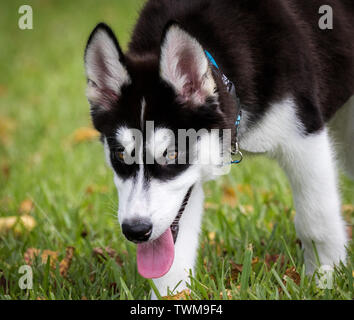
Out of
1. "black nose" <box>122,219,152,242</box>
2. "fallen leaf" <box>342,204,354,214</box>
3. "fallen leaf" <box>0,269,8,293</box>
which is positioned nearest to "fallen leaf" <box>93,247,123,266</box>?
"fallen leaf" <box>0,269,8,293</box>

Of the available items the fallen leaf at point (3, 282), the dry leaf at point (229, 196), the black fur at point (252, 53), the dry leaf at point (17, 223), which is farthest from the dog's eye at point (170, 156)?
the dry leaf at point (229, 196)

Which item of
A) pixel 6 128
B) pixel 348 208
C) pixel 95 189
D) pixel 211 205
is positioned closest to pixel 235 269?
pixel 211 205

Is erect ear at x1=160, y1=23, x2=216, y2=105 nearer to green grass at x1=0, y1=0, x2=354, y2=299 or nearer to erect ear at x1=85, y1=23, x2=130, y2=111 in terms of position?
erect ear at x1=85, y1=23, x2=130, y2=111

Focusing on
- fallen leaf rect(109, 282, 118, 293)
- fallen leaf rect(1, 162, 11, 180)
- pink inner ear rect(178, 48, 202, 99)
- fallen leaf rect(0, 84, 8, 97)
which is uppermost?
fallen leaf rect(0, 84, 8, 97)

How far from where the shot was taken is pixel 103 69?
2.75 metres

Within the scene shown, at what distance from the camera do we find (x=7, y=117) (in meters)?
7.11

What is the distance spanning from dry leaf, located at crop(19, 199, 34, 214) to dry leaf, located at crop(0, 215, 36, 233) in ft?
0.78

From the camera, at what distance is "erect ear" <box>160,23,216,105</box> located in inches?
97.3

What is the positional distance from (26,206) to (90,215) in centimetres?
56

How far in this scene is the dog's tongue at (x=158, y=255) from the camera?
9.02 ft

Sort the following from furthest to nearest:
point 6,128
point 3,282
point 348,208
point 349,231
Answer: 1. point 6,128
2. point 348,208
3. point 349,231
4. point 3,282

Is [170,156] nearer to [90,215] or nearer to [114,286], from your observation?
[114,286]

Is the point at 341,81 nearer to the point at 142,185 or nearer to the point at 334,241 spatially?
the point at 334,241
